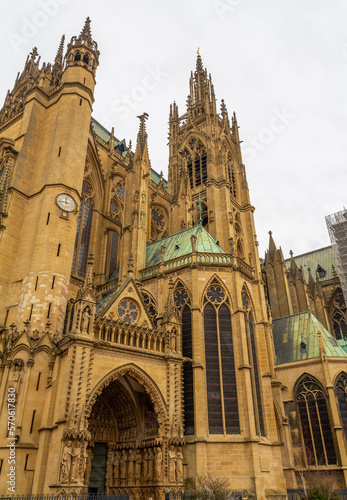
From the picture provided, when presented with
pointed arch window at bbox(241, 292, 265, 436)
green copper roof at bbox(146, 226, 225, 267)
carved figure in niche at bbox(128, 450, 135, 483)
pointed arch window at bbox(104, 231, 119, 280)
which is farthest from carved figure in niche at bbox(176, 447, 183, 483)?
pointed arch window at bbox(104, 231, 119, 280)

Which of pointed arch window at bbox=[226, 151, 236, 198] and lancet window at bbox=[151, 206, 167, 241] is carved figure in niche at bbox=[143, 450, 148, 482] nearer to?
lancet window at bbox=[151, 206, 167, 241]

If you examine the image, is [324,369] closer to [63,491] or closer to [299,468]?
[299,468]

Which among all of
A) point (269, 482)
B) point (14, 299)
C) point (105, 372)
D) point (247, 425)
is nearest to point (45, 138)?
point (14, 299)

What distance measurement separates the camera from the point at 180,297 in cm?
2512

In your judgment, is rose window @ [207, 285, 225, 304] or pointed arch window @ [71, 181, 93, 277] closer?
rose window @ [207, 285, 225, 304]

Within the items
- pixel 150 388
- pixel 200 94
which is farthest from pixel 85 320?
pixel 200 94

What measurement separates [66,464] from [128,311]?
28.1 ft

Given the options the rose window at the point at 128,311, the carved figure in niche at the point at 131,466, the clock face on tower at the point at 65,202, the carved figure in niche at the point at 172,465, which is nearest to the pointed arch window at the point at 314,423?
the carved figure in niche at the point at 172,465

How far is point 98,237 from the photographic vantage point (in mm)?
31828

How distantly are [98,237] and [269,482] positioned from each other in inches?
776

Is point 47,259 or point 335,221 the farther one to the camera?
point 335,221

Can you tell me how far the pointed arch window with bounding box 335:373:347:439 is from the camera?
A: 29.2m

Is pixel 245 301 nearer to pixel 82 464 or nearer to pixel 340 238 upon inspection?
pixel 82 464

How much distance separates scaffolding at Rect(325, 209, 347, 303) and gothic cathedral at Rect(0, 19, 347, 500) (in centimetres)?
1467
